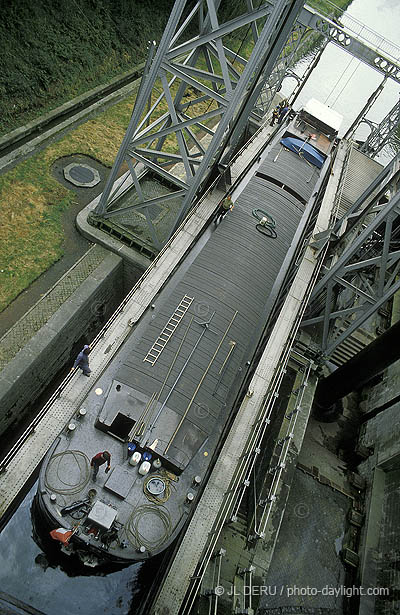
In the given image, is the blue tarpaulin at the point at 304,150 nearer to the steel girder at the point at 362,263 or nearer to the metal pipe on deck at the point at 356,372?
the steel girder at the point at 362,263

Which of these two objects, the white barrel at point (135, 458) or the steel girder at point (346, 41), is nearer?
the white barrel at point (135, 458)

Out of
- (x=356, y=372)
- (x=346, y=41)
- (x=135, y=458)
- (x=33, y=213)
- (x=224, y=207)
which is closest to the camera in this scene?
(x=135, y=458)

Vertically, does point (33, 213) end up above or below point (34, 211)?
below

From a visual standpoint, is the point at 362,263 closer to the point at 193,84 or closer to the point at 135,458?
the point at 193,84

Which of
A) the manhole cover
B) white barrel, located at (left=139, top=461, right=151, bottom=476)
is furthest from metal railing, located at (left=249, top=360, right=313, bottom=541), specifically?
the manhole cover

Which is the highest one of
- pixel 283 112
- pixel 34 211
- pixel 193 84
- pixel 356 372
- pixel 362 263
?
pixel 283 112

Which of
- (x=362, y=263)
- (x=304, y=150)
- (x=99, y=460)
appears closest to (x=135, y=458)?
(x=99, y=460)

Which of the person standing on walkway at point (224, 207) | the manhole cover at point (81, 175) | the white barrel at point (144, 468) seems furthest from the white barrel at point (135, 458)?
the manhole cover at point (81, 175)

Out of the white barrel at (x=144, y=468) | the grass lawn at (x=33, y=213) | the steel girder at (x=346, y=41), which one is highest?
the steel girder at (x=346, y=41)
